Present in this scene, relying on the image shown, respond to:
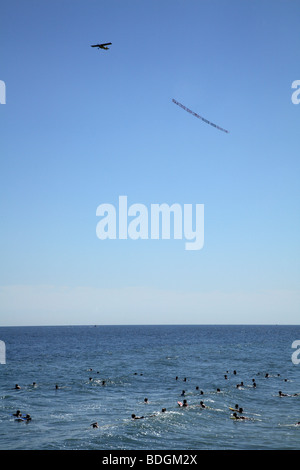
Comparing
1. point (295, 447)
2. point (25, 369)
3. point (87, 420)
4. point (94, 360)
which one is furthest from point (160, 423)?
point (94, 360)

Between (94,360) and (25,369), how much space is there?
1915 cm

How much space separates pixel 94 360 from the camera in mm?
91125

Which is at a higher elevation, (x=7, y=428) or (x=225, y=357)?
(x=7, y=428)

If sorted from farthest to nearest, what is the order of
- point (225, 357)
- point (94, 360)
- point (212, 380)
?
point (225, 357)
point (94, 360)
point (212, 380)

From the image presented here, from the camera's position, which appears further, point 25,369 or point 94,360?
point 94,360

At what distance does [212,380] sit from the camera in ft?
211
